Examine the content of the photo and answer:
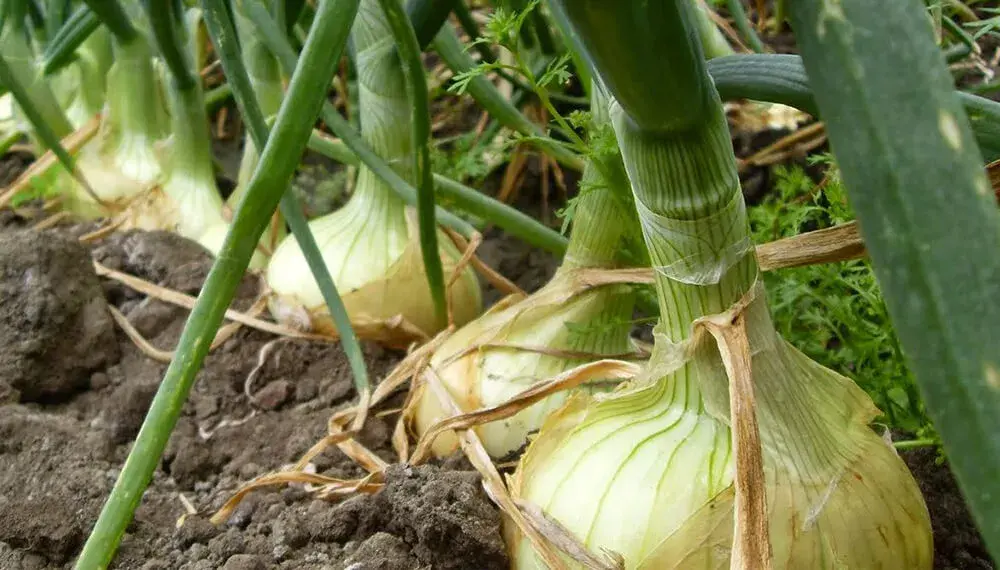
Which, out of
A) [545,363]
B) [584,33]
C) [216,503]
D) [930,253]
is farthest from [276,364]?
[930,253]

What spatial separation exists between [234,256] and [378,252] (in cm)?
53

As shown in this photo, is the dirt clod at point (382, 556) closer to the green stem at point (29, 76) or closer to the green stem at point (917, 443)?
the green stem at point (917, 443)

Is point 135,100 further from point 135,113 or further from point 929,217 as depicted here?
point 929,217

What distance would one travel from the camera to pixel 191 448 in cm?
92

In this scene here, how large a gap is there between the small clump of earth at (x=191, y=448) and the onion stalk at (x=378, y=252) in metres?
0.05

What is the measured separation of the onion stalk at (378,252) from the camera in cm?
104

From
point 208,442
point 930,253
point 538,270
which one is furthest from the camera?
point 538,270

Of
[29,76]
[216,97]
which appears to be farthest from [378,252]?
[29,76]

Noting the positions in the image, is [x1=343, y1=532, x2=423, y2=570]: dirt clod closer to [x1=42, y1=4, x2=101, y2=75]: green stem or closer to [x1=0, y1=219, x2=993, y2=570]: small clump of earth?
[x1=0, y1=219, x2=993, y2=570]: small clump of earth

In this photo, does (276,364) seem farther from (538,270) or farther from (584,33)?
(584,33)

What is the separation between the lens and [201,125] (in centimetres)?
141

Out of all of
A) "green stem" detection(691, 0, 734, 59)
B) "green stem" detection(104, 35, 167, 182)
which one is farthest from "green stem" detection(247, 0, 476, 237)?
"green stem" detection(104, 35, 167, 182)

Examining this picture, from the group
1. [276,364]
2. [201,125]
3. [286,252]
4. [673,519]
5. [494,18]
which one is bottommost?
[673,519]

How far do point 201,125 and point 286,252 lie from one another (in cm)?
40
